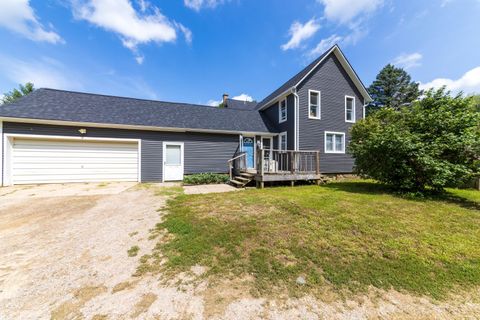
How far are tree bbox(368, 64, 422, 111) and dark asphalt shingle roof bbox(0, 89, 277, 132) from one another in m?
29.1

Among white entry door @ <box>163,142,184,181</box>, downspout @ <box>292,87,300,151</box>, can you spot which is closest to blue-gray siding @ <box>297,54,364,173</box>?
downspout @ <box>292,87,300,151</box>

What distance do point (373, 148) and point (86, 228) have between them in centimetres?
926

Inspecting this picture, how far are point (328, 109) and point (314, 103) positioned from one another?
3.22ft

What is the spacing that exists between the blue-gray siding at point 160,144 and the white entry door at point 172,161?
0.78 feet

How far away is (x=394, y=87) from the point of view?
31.2 meters

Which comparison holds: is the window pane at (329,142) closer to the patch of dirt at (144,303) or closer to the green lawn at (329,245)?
the green lawn at (329,245)

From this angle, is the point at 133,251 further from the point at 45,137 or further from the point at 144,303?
the point at 45,137

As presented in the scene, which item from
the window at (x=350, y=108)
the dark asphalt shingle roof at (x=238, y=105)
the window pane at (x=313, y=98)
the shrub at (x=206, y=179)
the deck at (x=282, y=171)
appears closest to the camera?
the deck at (x=282, y=171)

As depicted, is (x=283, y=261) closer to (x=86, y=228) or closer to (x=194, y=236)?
(x=194, y=236)

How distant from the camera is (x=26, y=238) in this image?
3.60 metres

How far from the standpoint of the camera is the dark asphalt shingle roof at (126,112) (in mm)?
9203

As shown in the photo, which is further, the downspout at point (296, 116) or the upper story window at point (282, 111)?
the upper story window at point (282, 111)

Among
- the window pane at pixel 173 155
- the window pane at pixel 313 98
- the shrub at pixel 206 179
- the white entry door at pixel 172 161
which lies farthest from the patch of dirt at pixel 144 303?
the window pane at pixel 313 98

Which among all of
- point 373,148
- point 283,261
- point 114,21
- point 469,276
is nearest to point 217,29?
point 114,21
